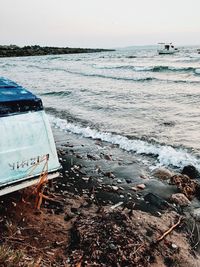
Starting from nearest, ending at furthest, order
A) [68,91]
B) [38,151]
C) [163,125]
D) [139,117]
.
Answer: [38,151]
[163,125]
[139,117]
[68,91]

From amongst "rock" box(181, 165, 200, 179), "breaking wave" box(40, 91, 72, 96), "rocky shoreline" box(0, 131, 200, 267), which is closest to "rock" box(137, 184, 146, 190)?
"rocky shoreline" box(0, 131, 200, 267)

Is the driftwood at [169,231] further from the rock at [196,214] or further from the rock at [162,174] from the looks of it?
the rock at [162,174]

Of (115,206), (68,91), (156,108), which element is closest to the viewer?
(115,206)

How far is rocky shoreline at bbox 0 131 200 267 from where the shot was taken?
4.21 m

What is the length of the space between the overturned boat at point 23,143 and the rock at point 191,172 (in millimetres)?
3280

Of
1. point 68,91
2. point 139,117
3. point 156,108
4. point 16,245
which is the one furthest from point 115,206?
point 68,91

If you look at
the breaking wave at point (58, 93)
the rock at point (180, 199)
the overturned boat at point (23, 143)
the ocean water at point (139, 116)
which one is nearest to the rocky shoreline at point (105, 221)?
the rock at point (180, 199)

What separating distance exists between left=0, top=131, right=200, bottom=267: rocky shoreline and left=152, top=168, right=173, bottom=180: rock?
0.02m

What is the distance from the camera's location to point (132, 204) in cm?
596

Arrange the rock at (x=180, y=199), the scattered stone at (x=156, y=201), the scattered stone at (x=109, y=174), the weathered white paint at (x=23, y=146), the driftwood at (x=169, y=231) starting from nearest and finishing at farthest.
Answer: the driftwood at (x=169, y=231) → the weathered white paint at (x=23, y=146) → the scattered stone at (x=156, y=201) → the rock at (x=180, y=199) → the scattered stone at (x=109, y=174)

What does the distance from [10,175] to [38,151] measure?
596 millimetres

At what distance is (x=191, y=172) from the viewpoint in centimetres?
751

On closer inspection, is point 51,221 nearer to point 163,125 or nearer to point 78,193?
point 78,193

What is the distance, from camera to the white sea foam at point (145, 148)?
8328 millimetres
